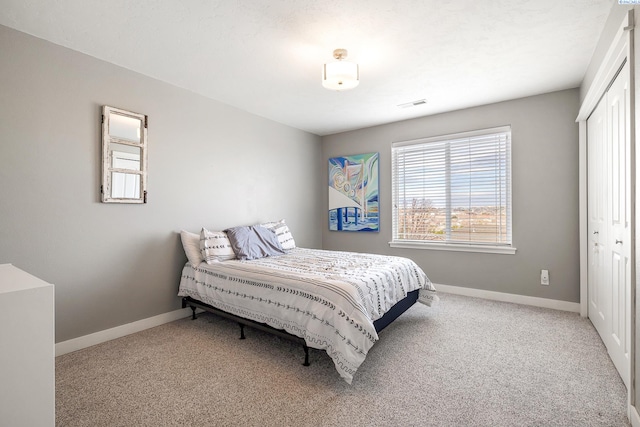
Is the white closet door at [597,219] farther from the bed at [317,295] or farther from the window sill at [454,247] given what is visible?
the bed at [317,295]

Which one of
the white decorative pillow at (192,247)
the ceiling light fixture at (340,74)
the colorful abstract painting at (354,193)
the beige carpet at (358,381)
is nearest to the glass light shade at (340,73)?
the ceiling light fixture at (340,74)

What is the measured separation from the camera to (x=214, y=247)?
10.1 feet

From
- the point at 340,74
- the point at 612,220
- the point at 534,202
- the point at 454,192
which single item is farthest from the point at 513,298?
the point at 340,74

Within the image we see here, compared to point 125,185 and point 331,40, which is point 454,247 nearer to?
point 331,40

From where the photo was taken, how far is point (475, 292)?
383 centimetres

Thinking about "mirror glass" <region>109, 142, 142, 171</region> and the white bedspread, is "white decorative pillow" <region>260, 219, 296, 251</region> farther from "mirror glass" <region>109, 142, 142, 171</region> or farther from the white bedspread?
"mirror glass" <region>109, 142, 142, 171</region>

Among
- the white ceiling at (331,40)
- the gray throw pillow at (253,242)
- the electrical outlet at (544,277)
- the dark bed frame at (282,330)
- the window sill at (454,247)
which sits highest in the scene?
the white ceiling at (331,40)

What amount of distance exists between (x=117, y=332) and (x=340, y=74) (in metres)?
2.97

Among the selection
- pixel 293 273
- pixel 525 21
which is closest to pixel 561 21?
pixel 525 21

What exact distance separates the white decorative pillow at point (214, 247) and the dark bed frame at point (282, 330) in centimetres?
47

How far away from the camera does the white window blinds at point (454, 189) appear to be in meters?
3.70

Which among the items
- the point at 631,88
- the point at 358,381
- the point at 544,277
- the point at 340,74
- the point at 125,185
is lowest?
the point at 358,381

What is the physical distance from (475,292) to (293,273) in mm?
2658

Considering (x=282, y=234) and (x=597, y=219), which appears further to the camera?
(x=282, y=234)
